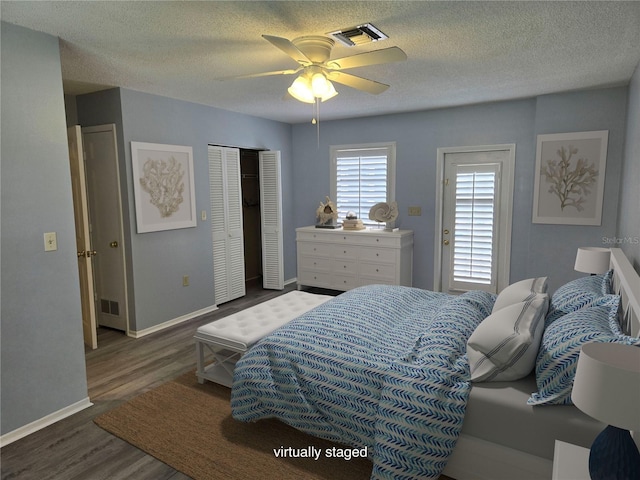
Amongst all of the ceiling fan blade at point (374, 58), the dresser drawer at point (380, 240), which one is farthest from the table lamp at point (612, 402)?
the dresser drawer at point (380, 240)

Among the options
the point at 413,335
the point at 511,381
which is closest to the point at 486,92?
the point at 413,335

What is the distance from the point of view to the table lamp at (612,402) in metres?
1.05

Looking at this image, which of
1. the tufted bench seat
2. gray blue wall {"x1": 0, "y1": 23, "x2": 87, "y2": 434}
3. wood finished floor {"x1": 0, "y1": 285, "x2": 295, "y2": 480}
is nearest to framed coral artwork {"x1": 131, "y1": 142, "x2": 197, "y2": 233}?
wood finished floor {"x1": 0, "y1": 285, "x2": 295, "y2": 480}

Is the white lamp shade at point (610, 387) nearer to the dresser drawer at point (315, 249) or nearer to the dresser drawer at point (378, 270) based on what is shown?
the dresser drawer at point (378, 270)

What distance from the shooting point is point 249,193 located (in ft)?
20.2

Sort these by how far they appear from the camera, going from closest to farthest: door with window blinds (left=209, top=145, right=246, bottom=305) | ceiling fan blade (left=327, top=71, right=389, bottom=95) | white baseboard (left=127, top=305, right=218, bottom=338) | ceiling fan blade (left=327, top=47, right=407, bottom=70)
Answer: ceiling fan blade (left=327, top=47, right=407, bottom=70) < ceiling fan blade (left=327, top=71, right=389, bottom=95) < white baseboard (left=127, top=305, right=218, bottom=338) < door with window blinds (left=209, top=145, right=246, bottom=305)

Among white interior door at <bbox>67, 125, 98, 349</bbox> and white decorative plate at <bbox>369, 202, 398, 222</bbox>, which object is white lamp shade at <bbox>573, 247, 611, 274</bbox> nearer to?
white decorative plate at <bbox>369, 202, 398, 222</bbox>

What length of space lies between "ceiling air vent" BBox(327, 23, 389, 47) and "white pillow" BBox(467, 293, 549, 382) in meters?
1.78

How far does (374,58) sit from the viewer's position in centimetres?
218

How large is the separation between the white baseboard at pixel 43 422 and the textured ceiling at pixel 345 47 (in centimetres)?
238

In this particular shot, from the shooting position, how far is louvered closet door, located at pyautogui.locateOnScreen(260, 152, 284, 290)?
551 cm

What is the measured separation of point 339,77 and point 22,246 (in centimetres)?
218

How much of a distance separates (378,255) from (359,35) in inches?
117

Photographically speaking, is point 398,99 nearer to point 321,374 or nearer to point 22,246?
point 321,374
